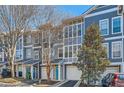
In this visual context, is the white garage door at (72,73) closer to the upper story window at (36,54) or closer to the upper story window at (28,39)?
the upper story window at (36,54)

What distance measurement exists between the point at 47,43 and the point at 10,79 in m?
1.66

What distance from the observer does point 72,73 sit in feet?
35.3

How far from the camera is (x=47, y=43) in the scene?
34.8 ft

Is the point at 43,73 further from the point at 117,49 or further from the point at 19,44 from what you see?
the point at 117,49

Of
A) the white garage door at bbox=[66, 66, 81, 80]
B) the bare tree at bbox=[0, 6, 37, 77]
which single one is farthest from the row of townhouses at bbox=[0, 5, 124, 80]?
the bare tree at bbox=[0, 6, 37, 77]

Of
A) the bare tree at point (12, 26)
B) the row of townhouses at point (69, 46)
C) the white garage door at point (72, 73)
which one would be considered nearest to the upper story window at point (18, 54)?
the row of townhouses at point (69, 46)

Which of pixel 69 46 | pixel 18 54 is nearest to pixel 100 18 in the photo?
pixel 69 46

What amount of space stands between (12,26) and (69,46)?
199cm

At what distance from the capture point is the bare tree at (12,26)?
34.4 feet

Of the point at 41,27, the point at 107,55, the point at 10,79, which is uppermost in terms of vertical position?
the point at 41,27

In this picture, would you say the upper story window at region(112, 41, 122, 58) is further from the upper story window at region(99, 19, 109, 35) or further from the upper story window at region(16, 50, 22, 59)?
the upper story window at region(16, 50, 22, 59)
